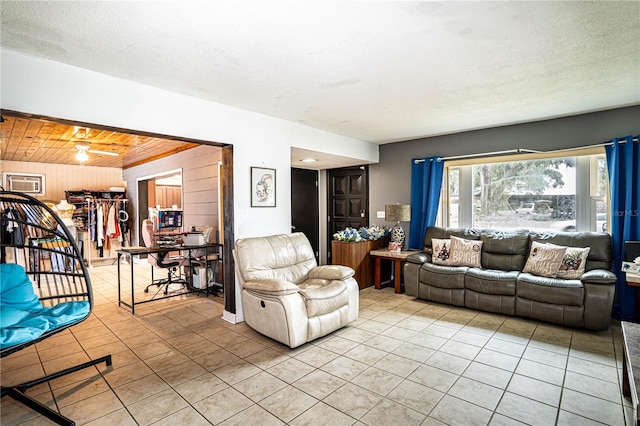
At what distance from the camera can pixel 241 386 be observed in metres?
2.39

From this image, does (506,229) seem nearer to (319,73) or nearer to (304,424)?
(319,73)

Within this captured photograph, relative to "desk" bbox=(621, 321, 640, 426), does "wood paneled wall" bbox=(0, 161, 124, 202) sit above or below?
above

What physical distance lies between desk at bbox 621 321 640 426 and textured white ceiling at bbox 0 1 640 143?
1950 mm

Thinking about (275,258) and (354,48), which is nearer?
(354,48)

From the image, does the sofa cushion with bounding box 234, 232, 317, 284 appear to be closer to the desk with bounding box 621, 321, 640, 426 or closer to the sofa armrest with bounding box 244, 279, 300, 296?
the sofa armrest with bounding box 244, 279, 300, 296

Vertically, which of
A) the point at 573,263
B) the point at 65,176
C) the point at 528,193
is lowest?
the point at 573,263

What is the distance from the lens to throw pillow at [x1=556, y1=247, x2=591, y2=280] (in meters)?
3.57

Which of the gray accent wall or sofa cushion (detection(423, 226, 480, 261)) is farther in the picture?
sofa cushion (detection(423, 226, 480, 261))

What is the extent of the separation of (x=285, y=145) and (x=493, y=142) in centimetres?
291

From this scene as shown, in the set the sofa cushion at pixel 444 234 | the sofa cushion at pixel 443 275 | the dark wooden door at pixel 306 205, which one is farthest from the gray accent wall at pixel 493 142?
the sofa cushion at pixel 443 275

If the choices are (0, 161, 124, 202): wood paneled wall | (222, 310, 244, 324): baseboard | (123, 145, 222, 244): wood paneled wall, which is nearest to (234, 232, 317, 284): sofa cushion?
(222, 310, 244, 324): baseboard

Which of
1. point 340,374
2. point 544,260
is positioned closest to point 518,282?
point 544,260

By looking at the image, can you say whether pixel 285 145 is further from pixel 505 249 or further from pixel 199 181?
pixel 505 249

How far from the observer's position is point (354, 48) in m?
2.30
